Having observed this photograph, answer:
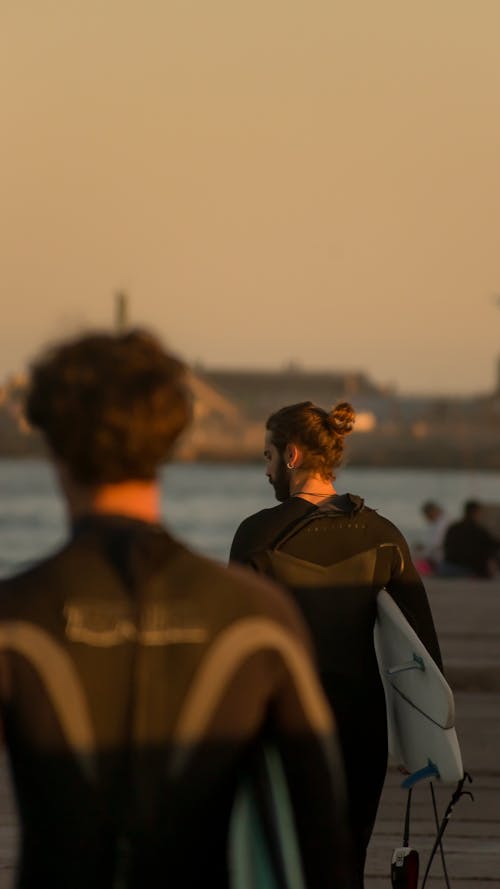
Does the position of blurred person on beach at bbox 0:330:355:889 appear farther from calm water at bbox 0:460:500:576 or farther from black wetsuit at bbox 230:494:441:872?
calm water at bbox 0:460:500:576

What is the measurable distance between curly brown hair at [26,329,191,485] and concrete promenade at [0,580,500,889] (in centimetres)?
381

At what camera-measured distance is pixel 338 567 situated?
5.54 meters

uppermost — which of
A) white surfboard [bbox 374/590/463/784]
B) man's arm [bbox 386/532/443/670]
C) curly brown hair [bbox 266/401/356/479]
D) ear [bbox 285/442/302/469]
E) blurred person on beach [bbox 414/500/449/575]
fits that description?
curly brown hair [bbox 266/401/356/479]

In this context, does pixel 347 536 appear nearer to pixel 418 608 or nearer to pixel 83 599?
pixel 418 608

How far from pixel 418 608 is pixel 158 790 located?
2656 mm

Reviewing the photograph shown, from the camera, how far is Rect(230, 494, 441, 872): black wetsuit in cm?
542

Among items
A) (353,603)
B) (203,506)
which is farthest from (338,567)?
(203,506)

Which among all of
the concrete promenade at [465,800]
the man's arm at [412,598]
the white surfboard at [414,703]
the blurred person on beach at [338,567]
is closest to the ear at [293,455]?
the blurred person on beach at [338,567]

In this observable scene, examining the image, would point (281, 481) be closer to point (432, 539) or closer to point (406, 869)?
point (406, 869)

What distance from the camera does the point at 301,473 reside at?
18.5ft

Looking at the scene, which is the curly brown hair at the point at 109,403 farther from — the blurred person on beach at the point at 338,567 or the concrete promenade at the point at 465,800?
the concrete promenade at the point at 465,800

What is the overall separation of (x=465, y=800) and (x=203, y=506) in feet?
403

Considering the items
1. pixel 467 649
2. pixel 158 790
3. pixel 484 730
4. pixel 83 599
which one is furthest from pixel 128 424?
pixel 467 649

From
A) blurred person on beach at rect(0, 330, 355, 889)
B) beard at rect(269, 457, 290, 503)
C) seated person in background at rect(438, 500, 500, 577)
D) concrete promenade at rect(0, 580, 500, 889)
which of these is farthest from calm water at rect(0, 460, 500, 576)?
blurred person on beach at rect(0, 330, 355, 889)
